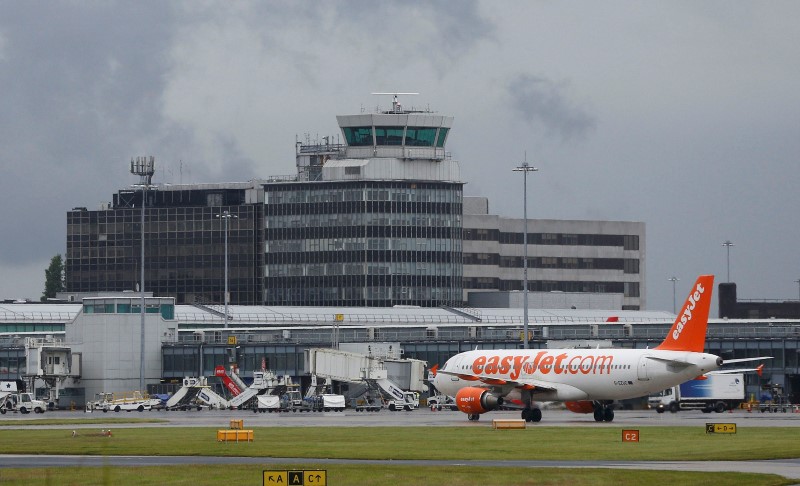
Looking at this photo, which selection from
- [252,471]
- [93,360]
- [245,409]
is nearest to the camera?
[252,471]

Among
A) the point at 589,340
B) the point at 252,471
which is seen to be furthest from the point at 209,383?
the point at 252,471

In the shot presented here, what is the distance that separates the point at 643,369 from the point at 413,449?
1287 inches

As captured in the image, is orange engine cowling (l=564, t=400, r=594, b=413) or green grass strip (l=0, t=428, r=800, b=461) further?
orange engine cowling (l=564, t=400, r=594, b=413)

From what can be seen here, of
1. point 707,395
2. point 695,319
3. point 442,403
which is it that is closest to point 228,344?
point 442,403

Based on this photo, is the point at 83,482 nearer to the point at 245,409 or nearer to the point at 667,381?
the point at 667,381

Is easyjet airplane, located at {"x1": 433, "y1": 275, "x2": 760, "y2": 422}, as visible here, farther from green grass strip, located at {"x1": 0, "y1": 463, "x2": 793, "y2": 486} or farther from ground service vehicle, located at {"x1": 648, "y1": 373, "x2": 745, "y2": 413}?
green grass strip, located at {"x1": 0, "y1": 463, "x2": 793, "y2": 486}

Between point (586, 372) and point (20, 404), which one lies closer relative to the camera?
point (586, 372)

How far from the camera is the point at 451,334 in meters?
166

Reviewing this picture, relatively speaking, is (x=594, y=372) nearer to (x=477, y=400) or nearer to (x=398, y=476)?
(x=477, y=400)

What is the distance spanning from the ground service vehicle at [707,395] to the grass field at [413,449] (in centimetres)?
3697

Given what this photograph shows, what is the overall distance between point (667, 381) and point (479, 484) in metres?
49.4

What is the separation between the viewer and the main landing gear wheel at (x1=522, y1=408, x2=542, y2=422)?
99938 millimetres

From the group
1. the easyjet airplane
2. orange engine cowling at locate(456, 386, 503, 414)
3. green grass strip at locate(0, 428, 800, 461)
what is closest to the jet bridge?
the easyjet airplane

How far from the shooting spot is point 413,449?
68.5 meters
